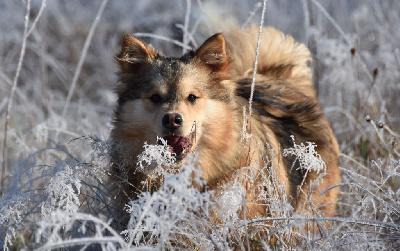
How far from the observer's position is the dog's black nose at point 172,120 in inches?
116

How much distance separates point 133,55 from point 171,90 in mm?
403

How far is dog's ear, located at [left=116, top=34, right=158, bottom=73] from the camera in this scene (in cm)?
331

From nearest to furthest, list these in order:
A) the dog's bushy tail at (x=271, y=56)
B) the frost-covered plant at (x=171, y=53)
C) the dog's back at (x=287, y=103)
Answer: the frost-covered plant at (x=171, y=53) → the dog's back at (x=287, y=103) → the dog's bushy tail at (x=271, y=56)

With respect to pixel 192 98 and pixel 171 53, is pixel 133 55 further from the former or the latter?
pixel 171 53

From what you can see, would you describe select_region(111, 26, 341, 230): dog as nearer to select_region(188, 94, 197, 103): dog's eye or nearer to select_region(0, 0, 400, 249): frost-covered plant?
select_region(188, 94, 197, 103): dog's eye

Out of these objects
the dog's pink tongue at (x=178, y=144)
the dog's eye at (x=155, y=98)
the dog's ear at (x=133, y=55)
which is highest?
the dog's ear at (x=133, y=55)

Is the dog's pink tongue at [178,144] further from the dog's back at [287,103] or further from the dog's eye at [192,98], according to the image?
the dog's back at [287,103]

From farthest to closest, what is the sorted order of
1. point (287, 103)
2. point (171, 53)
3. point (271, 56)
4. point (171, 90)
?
1. point (171, 53)
2. point (271, 56)
3. point (287, 103)
4. point (171, 90)

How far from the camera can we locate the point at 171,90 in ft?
10.5

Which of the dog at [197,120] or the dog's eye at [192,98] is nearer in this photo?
the dog at [197,120]

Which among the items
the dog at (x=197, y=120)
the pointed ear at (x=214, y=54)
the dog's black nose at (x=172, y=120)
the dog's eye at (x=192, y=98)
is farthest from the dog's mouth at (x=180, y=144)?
the pointed ear at (x=214, y=54)

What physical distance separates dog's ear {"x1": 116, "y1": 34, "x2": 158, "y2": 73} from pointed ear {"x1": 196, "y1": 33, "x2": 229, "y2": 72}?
0.34m

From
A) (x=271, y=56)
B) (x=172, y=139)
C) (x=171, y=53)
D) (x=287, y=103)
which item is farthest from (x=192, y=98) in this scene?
(x=171, y=53)

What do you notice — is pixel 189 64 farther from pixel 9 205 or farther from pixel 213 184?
pixel 9 205
